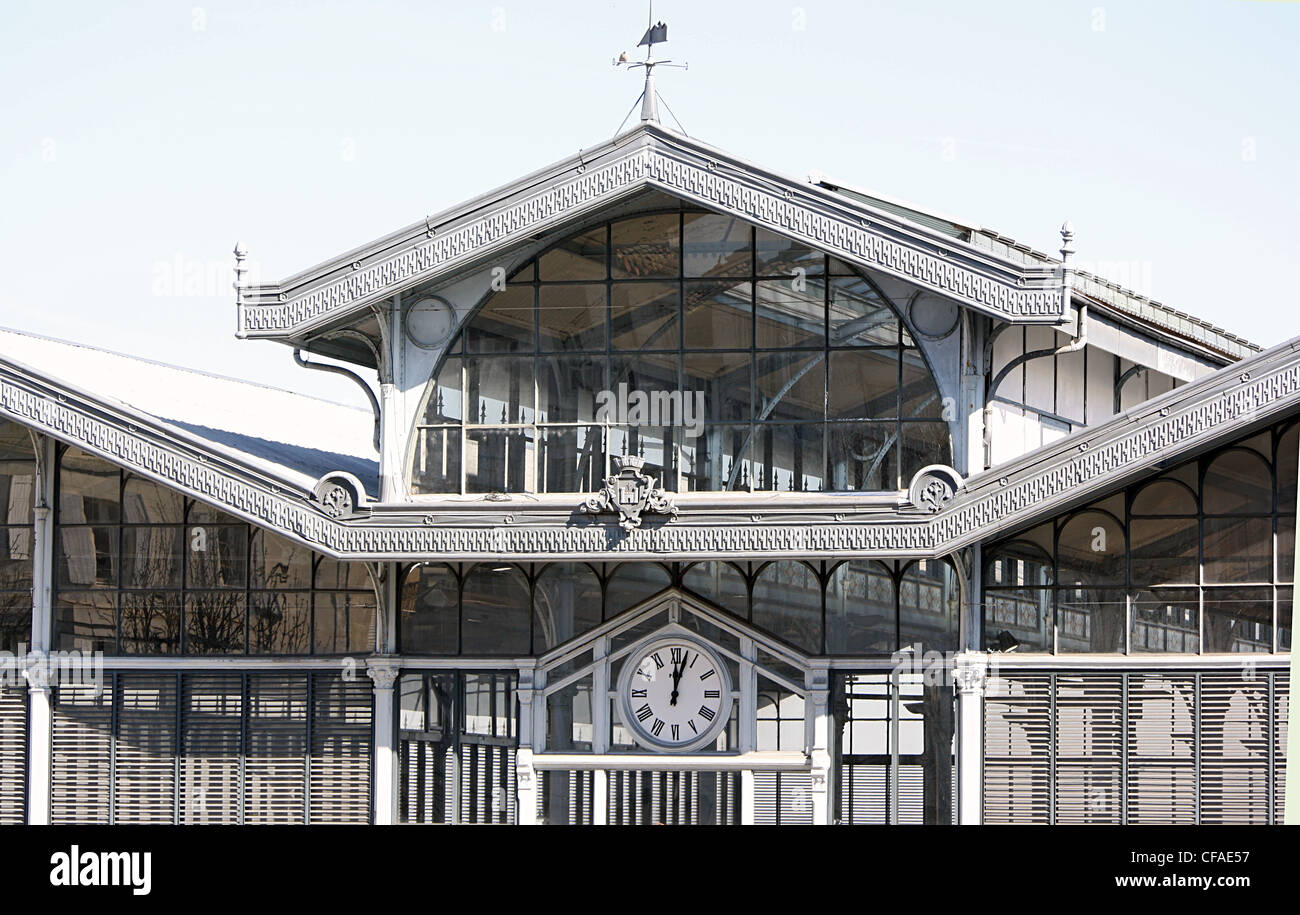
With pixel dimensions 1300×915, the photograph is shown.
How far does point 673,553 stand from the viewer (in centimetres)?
2586

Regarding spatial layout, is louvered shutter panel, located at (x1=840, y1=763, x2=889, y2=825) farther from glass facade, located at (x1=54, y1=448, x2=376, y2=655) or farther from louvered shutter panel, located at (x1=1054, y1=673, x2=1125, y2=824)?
glass facade, located at (x1=54, y1=448, x2=376, y2=655)

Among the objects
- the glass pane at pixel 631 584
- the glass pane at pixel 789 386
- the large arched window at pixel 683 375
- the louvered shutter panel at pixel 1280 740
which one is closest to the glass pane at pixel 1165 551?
the louvered shutter panel at pixel 1280 740

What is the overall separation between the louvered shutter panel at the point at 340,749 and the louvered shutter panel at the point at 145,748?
221cm

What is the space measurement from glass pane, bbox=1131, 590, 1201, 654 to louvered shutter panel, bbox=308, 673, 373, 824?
1090 centimetres

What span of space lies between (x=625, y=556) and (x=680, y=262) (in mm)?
4219

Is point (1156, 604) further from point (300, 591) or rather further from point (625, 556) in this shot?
point (300, 591)

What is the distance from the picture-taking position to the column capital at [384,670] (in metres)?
27.8

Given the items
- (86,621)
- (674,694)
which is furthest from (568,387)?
(86,621)

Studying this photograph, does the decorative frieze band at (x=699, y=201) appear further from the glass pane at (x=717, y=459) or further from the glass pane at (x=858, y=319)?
the glass pane at (x=717, y=459)

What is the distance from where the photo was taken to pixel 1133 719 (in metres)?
26.1

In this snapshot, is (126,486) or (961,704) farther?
(126,486)

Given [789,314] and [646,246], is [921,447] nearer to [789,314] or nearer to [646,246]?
[789,314]

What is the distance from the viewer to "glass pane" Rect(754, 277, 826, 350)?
26.5 m

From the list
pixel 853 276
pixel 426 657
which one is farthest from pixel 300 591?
pixel 853 276
